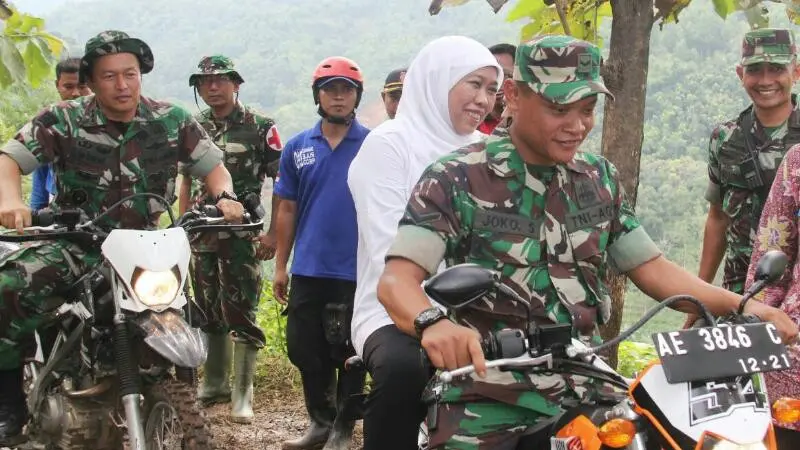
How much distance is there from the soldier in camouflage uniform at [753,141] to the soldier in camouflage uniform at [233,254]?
2990 mm

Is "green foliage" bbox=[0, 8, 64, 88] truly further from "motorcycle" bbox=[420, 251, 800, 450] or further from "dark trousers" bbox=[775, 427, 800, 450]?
"dark trousers" bbox=[775, 427, 800, 450]

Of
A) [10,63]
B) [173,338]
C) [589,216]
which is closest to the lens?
[589,216]

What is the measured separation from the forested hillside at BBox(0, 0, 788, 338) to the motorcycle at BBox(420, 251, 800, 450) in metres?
4.94

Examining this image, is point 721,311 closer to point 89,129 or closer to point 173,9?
point 89,129

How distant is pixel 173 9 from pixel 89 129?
253 feet

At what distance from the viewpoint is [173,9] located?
7912cm

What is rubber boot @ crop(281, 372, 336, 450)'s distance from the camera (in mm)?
6113

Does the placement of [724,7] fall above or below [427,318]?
above

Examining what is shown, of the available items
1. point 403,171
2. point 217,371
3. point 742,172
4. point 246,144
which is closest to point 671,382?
point 403,171

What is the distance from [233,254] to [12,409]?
2307mm

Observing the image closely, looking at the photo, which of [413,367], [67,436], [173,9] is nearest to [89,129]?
[67,436]

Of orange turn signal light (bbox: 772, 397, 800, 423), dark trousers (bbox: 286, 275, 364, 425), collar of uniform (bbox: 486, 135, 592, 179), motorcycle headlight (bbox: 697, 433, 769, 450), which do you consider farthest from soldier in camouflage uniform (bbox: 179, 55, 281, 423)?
motorcycle headlight (bbox: 697, 433, 769, 450)

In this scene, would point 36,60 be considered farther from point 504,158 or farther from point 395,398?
point 504,158

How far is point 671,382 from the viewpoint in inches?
92.7
